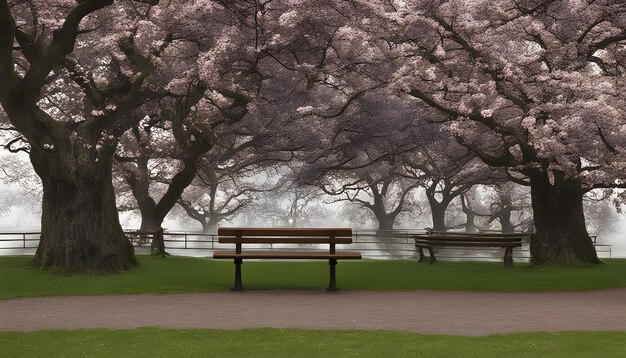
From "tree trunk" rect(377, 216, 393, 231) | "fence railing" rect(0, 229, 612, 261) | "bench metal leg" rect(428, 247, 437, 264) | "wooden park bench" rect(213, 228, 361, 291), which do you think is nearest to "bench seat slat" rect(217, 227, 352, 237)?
"wooden park bench" rect(213, 228, 361, 291)

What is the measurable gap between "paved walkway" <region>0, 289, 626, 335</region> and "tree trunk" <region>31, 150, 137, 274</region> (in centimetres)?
616

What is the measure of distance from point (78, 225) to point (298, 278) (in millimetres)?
6750

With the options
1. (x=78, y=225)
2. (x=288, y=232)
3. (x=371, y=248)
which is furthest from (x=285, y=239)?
(x=371, y=248)

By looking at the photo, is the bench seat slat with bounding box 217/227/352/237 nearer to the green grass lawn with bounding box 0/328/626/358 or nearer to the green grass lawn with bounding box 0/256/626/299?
the green grass lawn with bounding box 0/256/626/299

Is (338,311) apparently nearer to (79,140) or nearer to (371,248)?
(79,140)

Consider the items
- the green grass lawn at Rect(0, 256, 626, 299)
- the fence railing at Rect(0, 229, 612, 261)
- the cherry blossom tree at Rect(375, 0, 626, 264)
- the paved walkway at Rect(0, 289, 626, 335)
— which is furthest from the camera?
the fence railing at Rect(0, 229, 612, 261)

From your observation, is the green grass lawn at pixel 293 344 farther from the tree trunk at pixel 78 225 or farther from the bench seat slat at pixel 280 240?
the tree trunk at pixel 78 225

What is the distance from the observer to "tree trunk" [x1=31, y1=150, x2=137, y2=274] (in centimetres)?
2180

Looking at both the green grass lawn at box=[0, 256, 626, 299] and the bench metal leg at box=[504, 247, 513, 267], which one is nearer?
the green grass lawn at box=[0, 256, 626, 299]

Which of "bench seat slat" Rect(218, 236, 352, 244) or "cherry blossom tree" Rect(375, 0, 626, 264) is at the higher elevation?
"cherry blossom tree" Rect(375, 0, 626, 264)

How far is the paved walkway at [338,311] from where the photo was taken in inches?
466

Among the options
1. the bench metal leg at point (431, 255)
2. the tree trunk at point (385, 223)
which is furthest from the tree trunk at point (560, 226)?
the tree trunk at point (385, 223)

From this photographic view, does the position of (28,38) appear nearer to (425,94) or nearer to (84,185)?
(84,185)

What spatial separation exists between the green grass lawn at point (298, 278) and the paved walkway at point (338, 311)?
1240 millimetres
